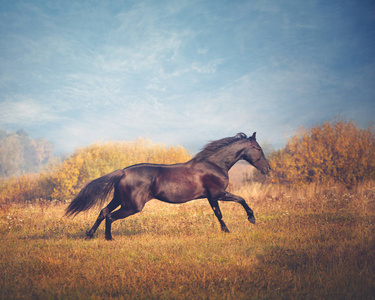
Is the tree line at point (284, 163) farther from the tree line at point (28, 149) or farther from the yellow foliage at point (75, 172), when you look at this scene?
the tree line at point (28, 149)

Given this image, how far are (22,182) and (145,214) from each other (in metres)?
11.4

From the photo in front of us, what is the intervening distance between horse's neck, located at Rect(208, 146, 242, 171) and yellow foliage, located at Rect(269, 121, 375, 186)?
961cm

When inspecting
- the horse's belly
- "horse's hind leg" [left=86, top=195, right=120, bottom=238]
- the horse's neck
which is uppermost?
the horse's neck

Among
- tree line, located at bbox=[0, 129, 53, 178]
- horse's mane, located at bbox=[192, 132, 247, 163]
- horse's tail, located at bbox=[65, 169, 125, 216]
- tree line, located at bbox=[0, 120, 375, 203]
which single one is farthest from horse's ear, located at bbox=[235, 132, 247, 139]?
tree line, located at bbox=[0, 129, 53, 178]

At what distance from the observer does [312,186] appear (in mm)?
14047

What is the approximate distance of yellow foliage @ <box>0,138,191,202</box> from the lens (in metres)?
15.5

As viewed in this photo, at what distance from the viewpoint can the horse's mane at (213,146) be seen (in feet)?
22.1

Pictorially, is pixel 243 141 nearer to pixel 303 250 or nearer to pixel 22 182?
pixel 303 250

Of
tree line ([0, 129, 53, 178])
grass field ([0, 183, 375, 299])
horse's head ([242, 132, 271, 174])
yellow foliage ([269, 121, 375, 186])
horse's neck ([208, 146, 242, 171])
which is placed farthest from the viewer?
tree line ([0, 129, 53, 178])

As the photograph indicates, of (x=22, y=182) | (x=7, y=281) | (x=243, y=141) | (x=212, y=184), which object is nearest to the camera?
(x=7, y=281)

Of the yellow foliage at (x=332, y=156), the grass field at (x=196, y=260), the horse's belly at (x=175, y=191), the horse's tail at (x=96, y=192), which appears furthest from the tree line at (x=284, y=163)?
the horse's belly at (x=175, y=191)

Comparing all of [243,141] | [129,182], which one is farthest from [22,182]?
[243,141]

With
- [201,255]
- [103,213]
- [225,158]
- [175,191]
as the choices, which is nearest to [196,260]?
[201,255]

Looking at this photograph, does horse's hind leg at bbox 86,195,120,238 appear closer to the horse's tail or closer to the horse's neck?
the horse's tail
